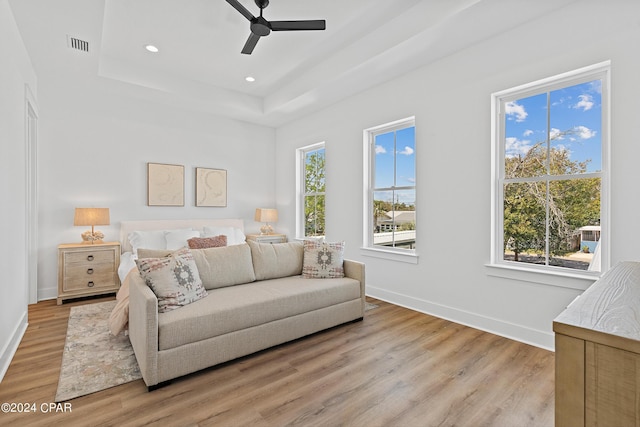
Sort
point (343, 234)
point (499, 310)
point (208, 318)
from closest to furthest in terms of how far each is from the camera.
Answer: point (208, 318), point (499, 310), point (343, 234)

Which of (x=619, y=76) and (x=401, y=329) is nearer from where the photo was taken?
(x=619, y=76)

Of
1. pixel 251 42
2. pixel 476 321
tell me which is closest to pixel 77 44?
pixel 251 42

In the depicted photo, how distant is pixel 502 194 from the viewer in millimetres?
3031

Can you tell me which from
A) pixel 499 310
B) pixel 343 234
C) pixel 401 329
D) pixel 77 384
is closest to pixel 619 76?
pixel 499 310

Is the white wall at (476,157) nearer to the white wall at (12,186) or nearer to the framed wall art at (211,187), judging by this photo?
the framed wall art at (211,187)

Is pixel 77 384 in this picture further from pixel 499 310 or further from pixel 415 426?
pixel 499 310

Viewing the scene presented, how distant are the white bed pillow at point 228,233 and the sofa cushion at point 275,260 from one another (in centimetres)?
152

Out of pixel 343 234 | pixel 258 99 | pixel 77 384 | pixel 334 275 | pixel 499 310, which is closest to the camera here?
pixel 77 384

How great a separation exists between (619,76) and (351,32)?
2.32 m

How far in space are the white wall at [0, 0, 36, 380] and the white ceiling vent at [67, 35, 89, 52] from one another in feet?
1.19

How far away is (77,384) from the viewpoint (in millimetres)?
2072

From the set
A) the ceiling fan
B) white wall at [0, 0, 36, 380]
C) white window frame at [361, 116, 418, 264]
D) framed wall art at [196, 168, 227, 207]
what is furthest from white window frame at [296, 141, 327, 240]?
white wall at [0, 0, 36, 380]

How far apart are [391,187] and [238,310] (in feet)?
8.31

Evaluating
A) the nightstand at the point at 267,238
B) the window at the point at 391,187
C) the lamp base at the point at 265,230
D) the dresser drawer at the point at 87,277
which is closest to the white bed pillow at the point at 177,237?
the dresser drawer at the point at 87,277
